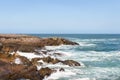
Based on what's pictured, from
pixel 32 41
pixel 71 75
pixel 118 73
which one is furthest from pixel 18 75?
pixel 32 41

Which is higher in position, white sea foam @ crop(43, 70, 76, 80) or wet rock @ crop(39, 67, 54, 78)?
wet rock @ crop(39, 67, 54, 78)

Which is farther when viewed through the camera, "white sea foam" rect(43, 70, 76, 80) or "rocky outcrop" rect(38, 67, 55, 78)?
"white sea foam" rect(43, 70, 76, 80)

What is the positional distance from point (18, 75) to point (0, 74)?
1.35 metres

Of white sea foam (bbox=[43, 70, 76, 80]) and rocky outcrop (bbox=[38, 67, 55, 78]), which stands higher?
rocky outcrop (bbox=[38, 67, 55, 78])

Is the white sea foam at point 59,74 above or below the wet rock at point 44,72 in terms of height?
below

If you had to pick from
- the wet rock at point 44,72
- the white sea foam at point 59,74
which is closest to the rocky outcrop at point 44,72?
the wet rock at point 44,72

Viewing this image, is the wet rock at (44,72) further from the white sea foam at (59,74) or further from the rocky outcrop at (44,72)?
the white sea foam at (59,74)

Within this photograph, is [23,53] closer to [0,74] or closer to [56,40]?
[0,74]

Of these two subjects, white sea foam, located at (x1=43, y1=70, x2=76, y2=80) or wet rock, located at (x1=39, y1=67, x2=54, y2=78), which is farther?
white sea foam, located at (x1=43, y1=70, x2=76, y2=80)

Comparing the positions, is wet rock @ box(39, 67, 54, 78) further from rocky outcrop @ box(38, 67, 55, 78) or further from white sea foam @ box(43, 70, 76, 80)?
white sea foam @ box(43, 70, 76, 80)

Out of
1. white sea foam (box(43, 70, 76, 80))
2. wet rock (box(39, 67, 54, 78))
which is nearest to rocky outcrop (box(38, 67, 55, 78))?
wet rock (box(39, 67, 54, 78))

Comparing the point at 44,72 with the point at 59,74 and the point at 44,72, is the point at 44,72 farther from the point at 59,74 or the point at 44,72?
the point at 59,74

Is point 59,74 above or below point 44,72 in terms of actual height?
below

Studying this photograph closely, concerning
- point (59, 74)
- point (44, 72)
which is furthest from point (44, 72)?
point (59, 74)
